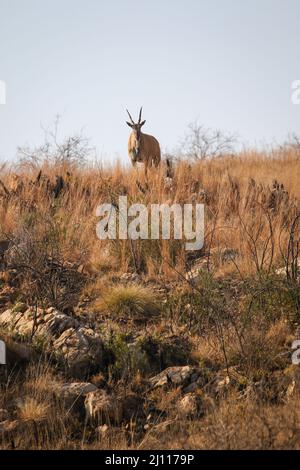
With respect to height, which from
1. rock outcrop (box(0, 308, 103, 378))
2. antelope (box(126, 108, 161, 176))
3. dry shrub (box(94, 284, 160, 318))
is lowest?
rock outcrop (box(0, 308, 103, 378))

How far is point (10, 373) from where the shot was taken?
5.21m

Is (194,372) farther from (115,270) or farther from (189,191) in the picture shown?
(189,191)

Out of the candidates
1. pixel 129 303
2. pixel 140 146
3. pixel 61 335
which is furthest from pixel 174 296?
pixel 140 146

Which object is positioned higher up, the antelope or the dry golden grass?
the antelope

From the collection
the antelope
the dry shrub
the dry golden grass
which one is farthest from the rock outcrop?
the antelope

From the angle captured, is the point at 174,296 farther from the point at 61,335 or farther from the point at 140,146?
the point at 140,146

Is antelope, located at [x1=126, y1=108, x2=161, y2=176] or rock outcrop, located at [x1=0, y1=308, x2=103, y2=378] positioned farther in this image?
antelope, located at [x1=126, y1=108, x2=161, y2=176]

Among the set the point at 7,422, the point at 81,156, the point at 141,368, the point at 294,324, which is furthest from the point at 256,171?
the point at 7,422

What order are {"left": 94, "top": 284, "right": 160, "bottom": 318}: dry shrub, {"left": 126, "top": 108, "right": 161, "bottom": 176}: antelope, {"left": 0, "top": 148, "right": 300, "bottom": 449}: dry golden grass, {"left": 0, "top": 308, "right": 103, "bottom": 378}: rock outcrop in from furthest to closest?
1. {"left": 126, "top": 108, "right": 161, "bottom": 176}: antelope
2. {"left": 94, "top": 284, "right": 160, "bottom": 318}: dry shrub
3. {"left": 0, "top": 308, "right": 103, "bottom": 378}: rock outcrop
4. {"left": 0, "top": 148, "right": 300, "bottom": 449}: dry golden grass

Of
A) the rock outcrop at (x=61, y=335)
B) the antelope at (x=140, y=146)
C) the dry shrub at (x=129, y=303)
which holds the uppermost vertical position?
the antelope at (x=140, y=146)

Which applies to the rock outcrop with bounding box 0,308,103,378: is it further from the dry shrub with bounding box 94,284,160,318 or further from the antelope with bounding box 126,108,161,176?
the antelope with bounding box 126,108,161,176

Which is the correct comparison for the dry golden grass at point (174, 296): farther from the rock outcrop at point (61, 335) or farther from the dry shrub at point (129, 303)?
the rock outcrop at point (61, 335)

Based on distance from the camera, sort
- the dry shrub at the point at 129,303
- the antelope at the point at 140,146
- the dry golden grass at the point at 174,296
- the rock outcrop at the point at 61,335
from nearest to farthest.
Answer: the dry golden grass at the point at 174,296 < the rock outcrop at the point at 61,335 < the dry shrub at the point at 129,303 < the antelope at the point at 140,146

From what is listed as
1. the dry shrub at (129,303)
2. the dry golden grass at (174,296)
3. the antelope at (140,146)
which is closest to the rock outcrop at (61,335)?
the dry golden grass at (174,296)
